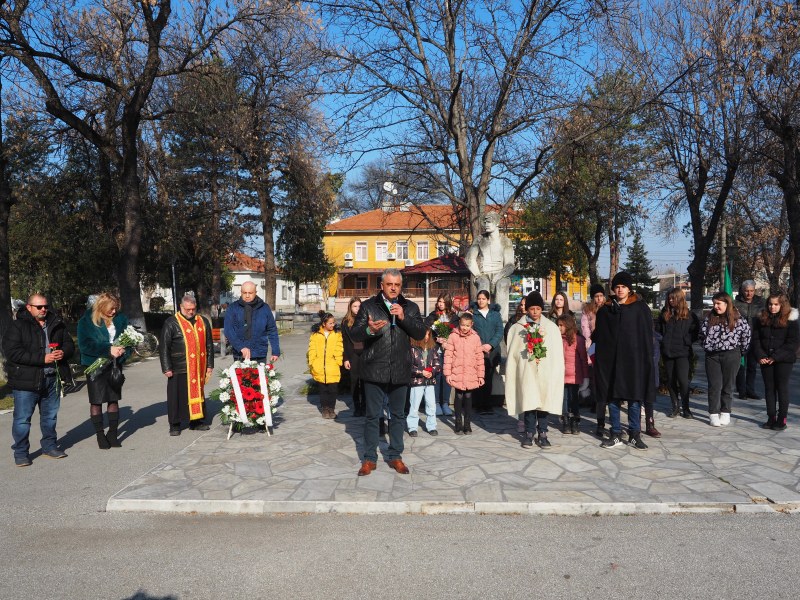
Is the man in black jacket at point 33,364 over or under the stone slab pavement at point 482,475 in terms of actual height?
over

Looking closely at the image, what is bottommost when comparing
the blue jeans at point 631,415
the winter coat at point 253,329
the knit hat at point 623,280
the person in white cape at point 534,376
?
the blue jeans at point 631,415

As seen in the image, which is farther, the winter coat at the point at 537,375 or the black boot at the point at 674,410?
the black boot at the point at 674,410

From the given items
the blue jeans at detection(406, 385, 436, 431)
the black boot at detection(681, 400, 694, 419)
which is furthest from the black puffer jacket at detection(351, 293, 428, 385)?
the black boot at detection(681, 400, 694, 419)

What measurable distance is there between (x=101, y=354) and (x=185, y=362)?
1.03 metres

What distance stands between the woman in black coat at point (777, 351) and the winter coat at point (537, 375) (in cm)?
300

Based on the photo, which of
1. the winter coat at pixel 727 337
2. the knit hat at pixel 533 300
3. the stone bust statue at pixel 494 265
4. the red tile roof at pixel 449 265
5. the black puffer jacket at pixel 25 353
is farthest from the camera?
the red tile roof at pixel 449 265

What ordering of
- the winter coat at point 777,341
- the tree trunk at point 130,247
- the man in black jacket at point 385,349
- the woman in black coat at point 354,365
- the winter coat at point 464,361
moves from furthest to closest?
the tree trunk at point 130,247 → the woman in black coat at point 354,365 → the winter coat at point 777,341 → the winter coat at point 464,361 → the man in black jacket at point 385,349

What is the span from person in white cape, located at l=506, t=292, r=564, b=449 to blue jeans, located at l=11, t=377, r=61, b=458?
528 cm

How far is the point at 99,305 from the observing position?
7.99 meters

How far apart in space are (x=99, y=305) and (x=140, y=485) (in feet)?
9.26

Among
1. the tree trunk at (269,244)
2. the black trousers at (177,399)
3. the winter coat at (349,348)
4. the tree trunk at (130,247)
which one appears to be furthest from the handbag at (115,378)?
the tree trunk at (269,244)

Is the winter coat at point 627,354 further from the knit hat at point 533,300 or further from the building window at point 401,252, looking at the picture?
the building window at point 401,252

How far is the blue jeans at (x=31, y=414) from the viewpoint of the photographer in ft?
23.0

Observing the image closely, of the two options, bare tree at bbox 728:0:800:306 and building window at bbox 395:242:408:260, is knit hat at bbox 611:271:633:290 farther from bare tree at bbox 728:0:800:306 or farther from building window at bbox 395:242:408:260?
building window at bbox 395:242:408:260
